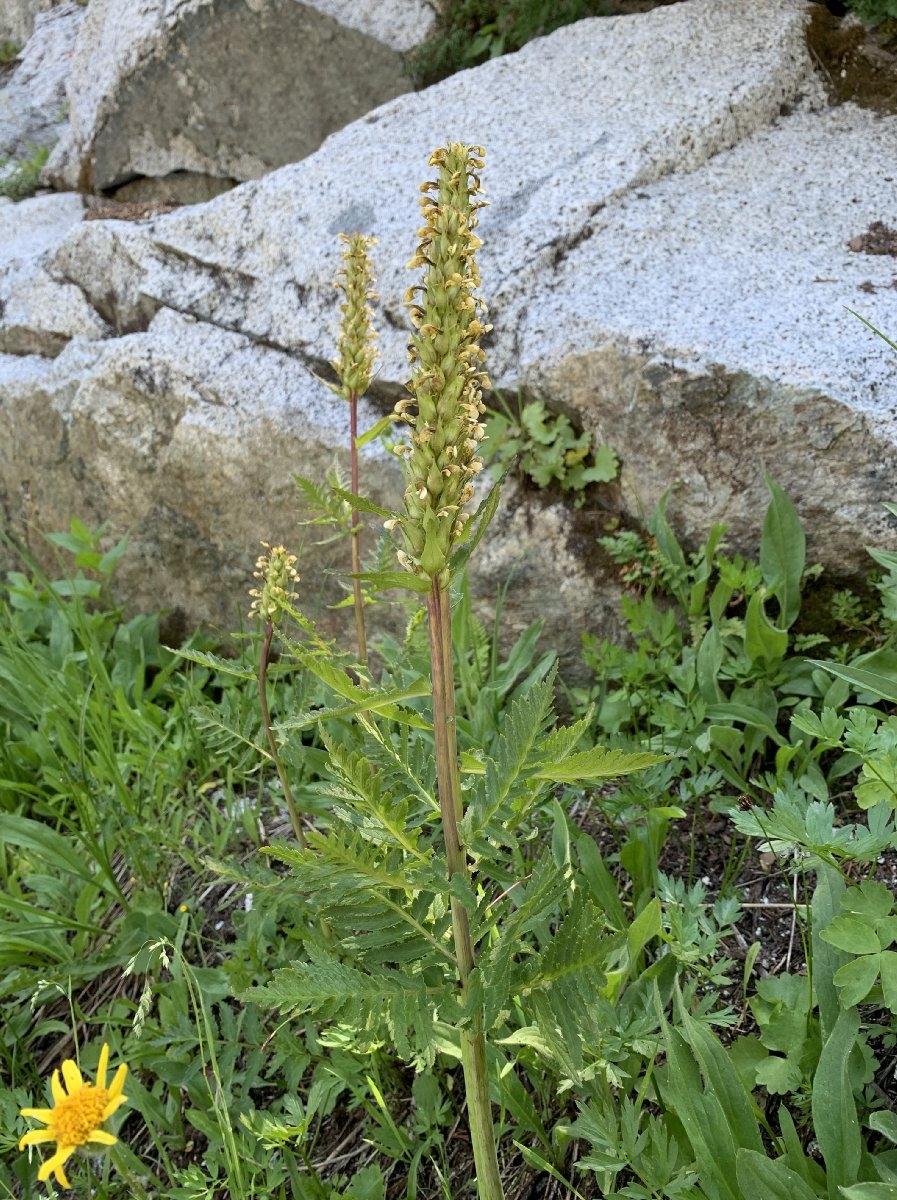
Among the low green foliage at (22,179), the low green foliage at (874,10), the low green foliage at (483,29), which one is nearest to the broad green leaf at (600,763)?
the low green foliage at (874,10)

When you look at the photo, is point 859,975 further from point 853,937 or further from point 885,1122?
point 885,1122

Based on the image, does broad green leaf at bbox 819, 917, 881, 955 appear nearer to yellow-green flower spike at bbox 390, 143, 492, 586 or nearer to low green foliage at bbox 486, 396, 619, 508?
yellow-green flower spike at bbox 390, 143, 492, 586

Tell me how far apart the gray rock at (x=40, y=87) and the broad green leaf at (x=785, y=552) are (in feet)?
20.8

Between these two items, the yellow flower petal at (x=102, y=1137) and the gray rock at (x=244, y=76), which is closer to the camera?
the yellow flower petal at (x=102, y=1137)

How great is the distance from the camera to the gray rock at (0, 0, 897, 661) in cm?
282

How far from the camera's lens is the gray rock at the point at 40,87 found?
7.08m

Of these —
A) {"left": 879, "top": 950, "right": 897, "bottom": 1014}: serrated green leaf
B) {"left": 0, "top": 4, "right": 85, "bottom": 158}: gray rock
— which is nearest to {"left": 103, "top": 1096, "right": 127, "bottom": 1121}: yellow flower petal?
{"left": 879, "top": 950, "right": 897, "bottom": 1014}: serrated green leaf

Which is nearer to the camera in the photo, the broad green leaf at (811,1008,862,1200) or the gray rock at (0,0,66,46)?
the broad green leaf at (811,1008,862,1200)

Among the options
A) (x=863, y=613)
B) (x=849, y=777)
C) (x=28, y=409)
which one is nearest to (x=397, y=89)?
(x=28, y=409)

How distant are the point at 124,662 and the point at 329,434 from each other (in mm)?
1168

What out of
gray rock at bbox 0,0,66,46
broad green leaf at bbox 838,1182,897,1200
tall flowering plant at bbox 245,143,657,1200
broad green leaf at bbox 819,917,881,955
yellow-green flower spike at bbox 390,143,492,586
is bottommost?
broad green leaf at bbox 838,1182,897,1200

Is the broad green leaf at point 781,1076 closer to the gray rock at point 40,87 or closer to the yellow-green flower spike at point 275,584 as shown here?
the yellow-green flower spike at point 275,584

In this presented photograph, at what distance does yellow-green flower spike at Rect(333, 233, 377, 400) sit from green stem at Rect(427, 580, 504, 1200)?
0.86 metres

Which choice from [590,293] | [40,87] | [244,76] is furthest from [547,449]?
[40,87]
